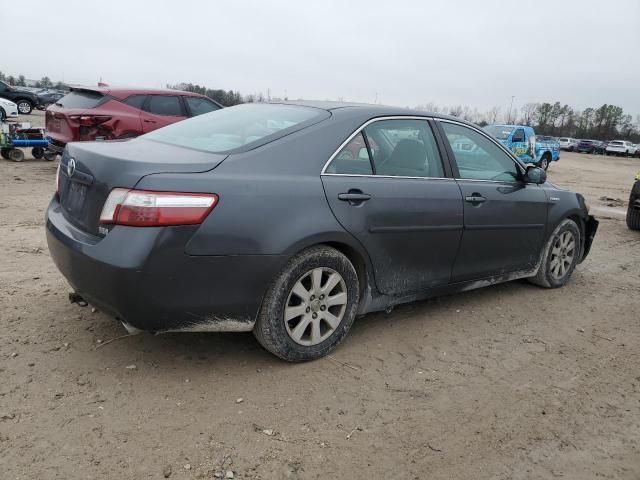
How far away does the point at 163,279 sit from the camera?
2.68 m

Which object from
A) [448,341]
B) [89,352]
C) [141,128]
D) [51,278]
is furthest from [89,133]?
[448,341]

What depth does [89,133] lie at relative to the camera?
30.0 feet

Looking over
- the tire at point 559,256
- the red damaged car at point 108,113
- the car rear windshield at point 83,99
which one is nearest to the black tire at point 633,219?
the tire at point 559,256

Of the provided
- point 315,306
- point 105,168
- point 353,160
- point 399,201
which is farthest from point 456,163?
point 105,168

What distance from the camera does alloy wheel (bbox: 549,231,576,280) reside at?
507 centimetres

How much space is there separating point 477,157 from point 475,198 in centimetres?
45

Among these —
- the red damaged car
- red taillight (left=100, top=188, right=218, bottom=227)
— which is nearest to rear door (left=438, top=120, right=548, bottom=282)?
red taillight (left=100, top=188, right=218, bottom=227)

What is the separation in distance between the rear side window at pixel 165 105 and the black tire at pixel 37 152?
3.94m

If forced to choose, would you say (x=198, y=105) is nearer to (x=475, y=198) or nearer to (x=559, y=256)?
(x=559, y=256)

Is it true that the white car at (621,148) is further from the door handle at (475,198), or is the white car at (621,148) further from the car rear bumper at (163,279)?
the car rear bumper at (163,279)

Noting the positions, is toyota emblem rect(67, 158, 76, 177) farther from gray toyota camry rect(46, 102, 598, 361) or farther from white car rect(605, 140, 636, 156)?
white car rect(605, 140, 636, 156)

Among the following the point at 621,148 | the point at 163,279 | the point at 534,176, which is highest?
the point at 621,148

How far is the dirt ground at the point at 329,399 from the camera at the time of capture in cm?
243

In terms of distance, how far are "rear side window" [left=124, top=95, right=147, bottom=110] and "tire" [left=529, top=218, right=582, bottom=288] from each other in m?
7.36
